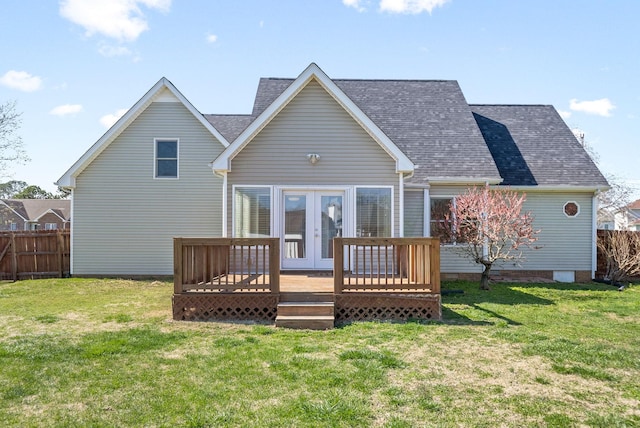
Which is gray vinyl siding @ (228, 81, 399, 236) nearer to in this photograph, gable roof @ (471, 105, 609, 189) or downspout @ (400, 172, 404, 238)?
downspout @ (400, 172, 404, 238)

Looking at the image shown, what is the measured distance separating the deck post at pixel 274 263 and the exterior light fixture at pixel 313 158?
135 inches

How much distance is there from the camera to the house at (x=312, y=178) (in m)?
10.4

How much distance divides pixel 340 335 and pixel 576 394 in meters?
3.24

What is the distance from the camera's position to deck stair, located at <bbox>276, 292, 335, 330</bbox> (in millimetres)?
7066

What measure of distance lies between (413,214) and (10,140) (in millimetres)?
21705

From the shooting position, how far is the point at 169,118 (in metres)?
13.9

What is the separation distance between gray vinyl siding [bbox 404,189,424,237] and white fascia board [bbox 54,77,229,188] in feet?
19.8

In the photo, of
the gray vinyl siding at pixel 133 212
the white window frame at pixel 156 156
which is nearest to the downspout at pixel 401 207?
the gray vinyl siding at pixel 133 212

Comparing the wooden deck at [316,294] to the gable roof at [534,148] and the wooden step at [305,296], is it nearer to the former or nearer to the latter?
the wooden step at [305,296]

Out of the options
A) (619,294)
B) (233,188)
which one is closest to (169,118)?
(233,188)

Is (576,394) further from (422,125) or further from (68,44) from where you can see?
(68,44)

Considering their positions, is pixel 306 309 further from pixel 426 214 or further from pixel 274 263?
pixel 426 214

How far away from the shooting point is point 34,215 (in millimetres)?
43844

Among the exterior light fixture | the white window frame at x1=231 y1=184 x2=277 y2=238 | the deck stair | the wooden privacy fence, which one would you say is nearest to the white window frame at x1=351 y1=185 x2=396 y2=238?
the exterior light fixture
